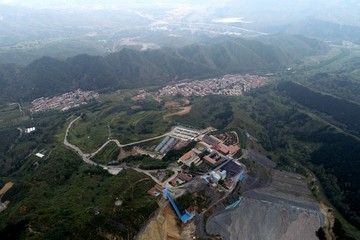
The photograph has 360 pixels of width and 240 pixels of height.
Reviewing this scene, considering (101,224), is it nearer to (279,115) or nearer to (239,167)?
(239,167)

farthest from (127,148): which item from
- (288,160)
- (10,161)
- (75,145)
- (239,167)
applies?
(288,160)

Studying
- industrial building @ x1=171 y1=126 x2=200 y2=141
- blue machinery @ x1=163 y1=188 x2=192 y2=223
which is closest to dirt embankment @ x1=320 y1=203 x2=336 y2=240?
blue machinery @ x1=163 y1=188 x2=192 y2=223

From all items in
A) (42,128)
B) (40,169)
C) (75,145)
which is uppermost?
(40,169)

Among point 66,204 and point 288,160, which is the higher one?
point 66,204

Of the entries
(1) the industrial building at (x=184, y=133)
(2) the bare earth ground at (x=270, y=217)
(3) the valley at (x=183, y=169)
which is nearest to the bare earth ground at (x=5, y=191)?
(3) the valley at (x=183, y=169)

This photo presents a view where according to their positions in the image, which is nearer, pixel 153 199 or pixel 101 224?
pixel 101 224

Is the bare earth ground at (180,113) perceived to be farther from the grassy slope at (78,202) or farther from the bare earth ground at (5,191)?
the bare earth ground at (5,191)
